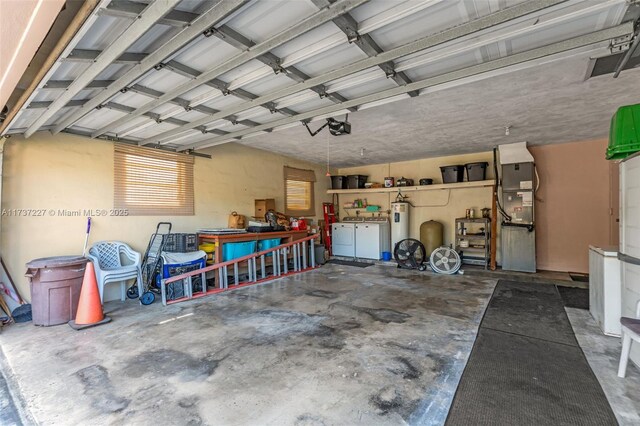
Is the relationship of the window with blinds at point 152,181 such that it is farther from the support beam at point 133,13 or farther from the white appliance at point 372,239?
the white appliance at point 372,239

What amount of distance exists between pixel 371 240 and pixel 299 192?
2.21 m

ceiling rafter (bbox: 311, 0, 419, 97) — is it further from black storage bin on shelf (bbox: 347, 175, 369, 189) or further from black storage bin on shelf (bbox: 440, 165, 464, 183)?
black storage bin on shelf (bbox: 347, 175, 369, 189)

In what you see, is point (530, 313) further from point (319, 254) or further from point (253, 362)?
point (319, 254)

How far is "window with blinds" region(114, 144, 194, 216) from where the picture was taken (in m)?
4.43

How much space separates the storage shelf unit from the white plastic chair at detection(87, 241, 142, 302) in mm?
6210

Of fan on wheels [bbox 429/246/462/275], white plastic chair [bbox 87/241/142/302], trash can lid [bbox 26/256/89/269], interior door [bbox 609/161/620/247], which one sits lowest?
fan on wheels [bbox 429/246/462/275]

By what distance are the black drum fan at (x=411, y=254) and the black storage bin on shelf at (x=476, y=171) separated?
1902mm

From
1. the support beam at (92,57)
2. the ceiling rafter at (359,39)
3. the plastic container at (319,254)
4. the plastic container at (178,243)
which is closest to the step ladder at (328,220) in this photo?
the plastic container at (319,254)

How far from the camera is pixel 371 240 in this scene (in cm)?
743

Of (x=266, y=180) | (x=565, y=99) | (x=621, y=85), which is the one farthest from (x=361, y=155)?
(x=621, y=85)

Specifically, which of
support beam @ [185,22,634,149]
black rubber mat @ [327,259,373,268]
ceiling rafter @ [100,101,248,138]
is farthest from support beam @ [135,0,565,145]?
black rubber mat @ [327,259,373,268]

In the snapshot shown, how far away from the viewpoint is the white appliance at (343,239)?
7.71 meters

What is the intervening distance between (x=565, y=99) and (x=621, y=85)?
48 cm

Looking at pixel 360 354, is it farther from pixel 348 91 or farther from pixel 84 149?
pixel 84 149
